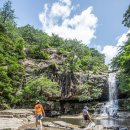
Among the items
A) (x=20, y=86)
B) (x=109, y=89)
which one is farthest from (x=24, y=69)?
(x=109, y=89)

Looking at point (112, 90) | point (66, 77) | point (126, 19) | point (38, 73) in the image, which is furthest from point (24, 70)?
point (126, 19)

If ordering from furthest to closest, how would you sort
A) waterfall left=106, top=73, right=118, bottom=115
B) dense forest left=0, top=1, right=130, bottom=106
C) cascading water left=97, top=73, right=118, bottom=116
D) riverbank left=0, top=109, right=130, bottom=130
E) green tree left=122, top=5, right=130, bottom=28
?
waterfall left=106, top=73, right=118, bottom=115
cascading water left=97, top=73, right=118, bottom=116
dense forest left=0, top=1, right=130, bottom=106
green tree left=122, top=5, right=130, bottom=28
riverbank left=0, top=109, right=130, bottom=130

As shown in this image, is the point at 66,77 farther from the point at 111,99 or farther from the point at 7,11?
the point at 7,11

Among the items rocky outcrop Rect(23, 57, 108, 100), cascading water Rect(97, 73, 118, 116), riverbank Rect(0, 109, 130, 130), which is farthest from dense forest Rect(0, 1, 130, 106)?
riverbank Rect(0, 109, 130, 130)

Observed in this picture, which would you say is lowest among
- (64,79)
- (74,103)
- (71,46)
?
(74,103)

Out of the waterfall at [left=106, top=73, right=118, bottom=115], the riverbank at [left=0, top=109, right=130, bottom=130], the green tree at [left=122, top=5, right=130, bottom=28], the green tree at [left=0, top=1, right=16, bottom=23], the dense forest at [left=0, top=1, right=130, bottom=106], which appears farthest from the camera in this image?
the green tree at [left=0, top=1, right=16, bottom=23]

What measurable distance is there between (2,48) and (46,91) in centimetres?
1285

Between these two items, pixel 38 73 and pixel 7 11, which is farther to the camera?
pixel 7 11

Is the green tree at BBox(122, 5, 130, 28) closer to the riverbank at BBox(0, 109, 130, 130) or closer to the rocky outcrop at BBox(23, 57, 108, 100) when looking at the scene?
the riverbank at BBox(0, 109, 130, 130)

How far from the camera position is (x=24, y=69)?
166 feet

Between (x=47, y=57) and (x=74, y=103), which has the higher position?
(x=47, y=57)

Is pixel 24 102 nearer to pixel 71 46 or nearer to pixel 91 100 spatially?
pixel 91 100

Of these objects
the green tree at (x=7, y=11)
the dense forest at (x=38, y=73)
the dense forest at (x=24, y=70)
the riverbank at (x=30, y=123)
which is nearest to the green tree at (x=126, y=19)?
the dense forest at (x=38, y=73)

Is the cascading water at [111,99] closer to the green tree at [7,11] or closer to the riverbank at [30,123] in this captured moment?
the riverbank at [30,123]
